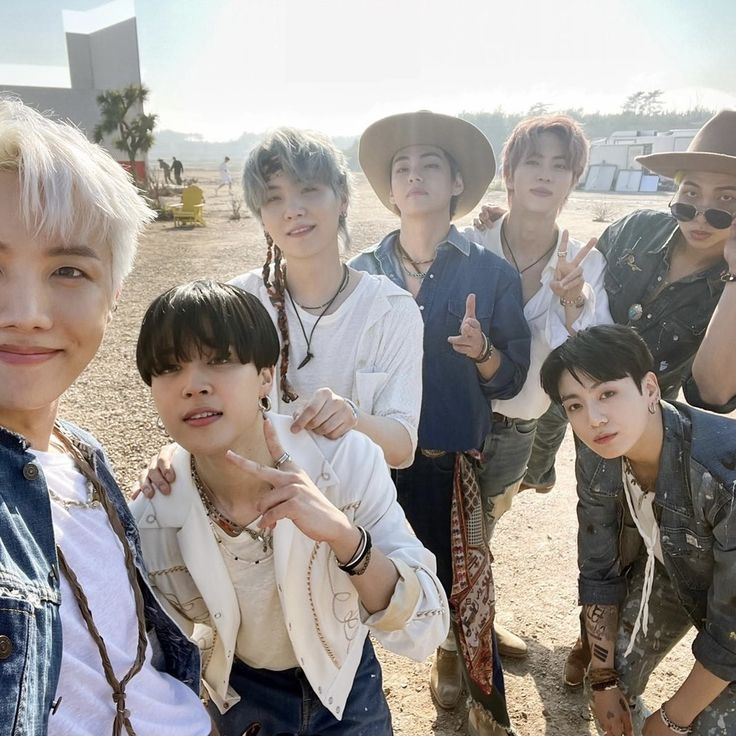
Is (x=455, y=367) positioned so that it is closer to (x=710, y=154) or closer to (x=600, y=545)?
(x=600, y=545)

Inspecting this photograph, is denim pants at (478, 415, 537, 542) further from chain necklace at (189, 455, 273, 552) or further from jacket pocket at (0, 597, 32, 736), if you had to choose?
jacket pocket at (0, 597, 32, 736)

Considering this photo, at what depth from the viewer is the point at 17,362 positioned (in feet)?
3.33

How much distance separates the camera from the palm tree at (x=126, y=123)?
29.4 meters

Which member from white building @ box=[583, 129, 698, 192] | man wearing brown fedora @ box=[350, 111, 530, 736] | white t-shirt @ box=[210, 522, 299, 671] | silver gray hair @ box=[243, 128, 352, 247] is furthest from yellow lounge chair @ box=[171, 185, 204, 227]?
white building @ box=[583, 129, 698, 192]

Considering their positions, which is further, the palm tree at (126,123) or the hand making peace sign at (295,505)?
the palm tree at (126,123)

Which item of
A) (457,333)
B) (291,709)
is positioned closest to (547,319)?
(457,333)

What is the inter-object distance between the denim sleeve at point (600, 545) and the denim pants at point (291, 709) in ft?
3.34

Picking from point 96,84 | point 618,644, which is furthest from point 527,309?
point 96,84

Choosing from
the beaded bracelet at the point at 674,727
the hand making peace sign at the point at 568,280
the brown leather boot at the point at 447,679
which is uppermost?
the hand making peace sign at the point at 568,280

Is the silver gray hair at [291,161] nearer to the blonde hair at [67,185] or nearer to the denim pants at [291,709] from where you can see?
the blonde hair at [67,185]

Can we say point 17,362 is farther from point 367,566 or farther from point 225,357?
point 367,566

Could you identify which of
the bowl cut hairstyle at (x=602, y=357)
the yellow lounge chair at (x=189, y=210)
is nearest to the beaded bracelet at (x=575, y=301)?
the bowl cut hairstyle at (x=602, y=357)

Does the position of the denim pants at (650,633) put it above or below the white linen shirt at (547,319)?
below

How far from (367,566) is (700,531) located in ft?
3.87
